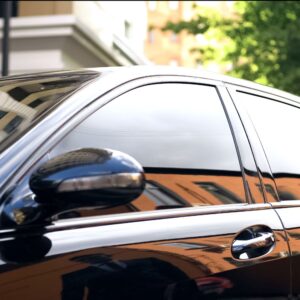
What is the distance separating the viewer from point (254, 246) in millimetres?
2082

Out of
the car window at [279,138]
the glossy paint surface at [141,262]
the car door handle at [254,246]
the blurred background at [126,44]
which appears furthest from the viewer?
the blurred background at [126,44]

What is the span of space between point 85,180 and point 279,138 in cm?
129

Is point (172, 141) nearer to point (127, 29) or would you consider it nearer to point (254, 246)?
point (254, 246)

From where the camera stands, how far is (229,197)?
7.16 ft

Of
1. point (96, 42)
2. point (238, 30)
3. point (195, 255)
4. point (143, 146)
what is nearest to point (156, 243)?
point (195, 255)

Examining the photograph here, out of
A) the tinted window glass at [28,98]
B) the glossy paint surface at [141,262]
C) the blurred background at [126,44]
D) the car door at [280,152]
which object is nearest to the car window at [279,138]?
the car door at [280,152]

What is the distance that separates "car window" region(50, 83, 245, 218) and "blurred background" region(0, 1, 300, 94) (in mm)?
7646

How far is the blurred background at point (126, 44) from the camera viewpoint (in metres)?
12.2

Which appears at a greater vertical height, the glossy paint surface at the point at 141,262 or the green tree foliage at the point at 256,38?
the glossy paint surface at the point at 141,262

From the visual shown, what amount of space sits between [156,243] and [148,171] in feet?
0.84

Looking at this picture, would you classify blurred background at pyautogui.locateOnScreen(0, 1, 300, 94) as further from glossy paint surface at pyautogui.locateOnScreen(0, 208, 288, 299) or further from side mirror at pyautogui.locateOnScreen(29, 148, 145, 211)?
side mirror at pyautogui.locateOnScreen(29, 148, 145, 211)

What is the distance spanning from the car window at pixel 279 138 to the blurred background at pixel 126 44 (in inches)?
291

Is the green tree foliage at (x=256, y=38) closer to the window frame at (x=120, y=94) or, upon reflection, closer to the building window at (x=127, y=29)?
the building window at (x=127, y=29)

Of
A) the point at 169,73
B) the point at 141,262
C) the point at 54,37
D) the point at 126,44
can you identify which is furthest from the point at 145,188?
the point at 126,44
